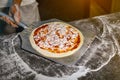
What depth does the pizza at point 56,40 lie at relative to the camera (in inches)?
42.0

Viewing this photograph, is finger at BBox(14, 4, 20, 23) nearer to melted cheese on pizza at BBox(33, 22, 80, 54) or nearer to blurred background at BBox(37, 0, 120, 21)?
melted cheese on pizza at BBox(33, 22, 80, 54)

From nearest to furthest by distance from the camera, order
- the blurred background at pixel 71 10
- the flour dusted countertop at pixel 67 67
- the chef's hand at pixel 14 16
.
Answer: the flour dusted countertop at pixel 67 67 → the chef's hand at pixel 14 16 → the blurred background at pixel 71 10

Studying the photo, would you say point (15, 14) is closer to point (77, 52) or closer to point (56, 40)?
point (56, 40)

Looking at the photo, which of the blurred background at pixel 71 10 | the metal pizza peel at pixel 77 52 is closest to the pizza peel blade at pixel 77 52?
the metal pizza peel at pixel 77 52

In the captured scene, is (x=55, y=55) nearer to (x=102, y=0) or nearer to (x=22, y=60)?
(x=22, y=60)

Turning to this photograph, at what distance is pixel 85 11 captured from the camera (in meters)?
2.63

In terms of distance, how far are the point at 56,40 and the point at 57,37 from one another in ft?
0.07

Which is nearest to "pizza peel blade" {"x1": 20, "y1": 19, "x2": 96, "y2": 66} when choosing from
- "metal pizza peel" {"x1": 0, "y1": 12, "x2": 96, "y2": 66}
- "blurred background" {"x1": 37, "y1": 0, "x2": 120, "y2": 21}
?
"metal pizza peel" {"x1": 0, "y1": 12, "x2": 96, "y2": 66}

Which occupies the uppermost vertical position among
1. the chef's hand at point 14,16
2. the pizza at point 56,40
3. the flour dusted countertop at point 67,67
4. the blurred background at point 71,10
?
the chef's hand at point 14,16

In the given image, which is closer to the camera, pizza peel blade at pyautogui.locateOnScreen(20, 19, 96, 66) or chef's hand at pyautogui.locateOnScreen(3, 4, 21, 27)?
pizza peel blade at pyautogui.locateOnScreen(20, 19, 96, 66)

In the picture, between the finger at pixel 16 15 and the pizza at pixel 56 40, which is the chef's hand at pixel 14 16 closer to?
the finger at pixel 16 15

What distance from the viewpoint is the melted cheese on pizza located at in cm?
109

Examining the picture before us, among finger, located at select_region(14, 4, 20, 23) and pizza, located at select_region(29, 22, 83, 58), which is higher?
finger, located at select_region(14, 4, 20, 23)

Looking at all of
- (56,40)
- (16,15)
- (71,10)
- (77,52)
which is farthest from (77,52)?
(71,10)
